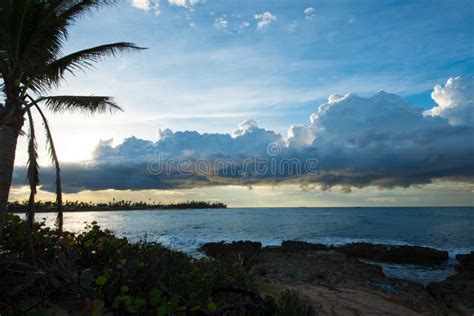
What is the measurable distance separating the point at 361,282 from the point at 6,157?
40.6ft

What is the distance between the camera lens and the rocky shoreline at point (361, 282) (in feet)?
29.0

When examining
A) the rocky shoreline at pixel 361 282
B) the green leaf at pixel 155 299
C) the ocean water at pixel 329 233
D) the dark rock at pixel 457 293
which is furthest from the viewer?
the ocean water at pixel 329 233

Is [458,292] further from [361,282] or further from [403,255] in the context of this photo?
[403,255]

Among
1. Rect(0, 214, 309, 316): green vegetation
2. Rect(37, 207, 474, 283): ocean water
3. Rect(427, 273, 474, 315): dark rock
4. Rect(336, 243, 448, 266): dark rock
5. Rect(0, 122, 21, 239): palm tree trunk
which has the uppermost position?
Rect(0, 122, 21, 239): palm tree trunk

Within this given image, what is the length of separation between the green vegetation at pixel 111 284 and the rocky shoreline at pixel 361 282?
8.33 ft

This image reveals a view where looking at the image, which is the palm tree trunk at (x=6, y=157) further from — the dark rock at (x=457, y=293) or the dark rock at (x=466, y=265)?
the dark rock at (x=466, y=265)

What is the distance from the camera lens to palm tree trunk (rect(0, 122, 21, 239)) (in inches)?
293

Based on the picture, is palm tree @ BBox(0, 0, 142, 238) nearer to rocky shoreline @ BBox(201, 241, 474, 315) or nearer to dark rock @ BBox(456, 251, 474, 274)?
rocky shoreline @ BBox(201, 241, 474, 315)

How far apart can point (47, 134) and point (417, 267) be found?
21.6m

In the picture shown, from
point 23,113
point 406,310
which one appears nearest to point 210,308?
point 23,113

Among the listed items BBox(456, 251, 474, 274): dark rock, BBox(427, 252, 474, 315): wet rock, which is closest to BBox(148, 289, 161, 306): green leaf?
BBox(427, 252, 474, 315): wet rock

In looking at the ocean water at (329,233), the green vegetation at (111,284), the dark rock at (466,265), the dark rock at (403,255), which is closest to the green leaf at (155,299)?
the green vegetation at (111,284)

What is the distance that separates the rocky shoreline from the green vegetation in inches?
99.9

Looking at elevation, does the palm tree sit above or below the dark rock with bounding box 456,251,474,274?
above
